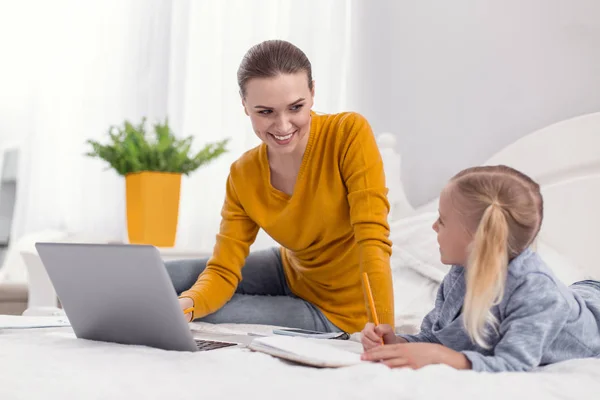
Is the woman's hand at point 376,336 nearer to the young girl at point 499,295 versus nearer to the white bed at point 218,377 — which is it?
the young girl at point 499,295

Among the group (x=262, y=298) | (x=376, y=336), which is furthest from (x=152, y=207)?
(x=376, y=336)

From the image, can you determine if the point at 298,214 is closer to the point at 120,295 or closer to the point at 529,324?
the point at 120,295

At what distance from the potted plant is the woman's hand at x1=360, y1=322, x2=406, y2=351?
1.55m

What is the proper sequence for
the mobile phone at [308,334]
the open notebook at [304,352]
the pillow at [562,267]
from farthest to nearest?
1. the pillow at [562,267]
2. the mobile phone at [308,334]
3. the open notebook at [304,352]

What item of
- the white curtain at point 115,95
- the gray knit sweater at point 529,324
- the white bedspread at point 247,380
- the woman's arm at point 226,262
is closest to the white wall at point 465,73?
the white curtain at point 115,95

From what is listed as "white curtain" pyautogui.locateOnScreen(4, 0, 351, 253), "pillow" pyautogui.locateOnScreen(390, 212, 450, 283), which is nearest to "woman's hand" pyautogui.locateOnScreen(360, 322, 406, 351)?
"pillow" pyautogui.locateOnScreen(390, 212, 450, 283)

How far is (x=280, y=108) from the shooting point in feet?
4.87

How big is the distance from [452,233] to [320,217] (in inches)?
21.2

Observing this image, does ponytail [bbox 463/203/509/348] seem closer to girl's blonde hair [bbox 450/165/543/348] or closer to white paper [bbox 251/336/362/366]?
girl's blonde hair [bbox 450/165/543/348]

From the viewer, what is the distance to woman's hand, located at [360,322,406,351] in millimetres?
1120

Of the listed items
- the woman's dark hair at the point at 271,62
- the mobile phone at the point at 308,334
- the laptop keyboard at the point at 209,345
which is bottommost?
the mobile phone at the point at 308,334

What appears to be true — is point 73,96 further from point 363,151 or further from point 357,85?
point 363,151

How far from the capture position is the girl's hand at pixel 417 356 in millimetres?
968

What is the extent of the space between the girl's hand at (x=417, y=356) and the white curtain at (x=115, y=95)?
1959mm
